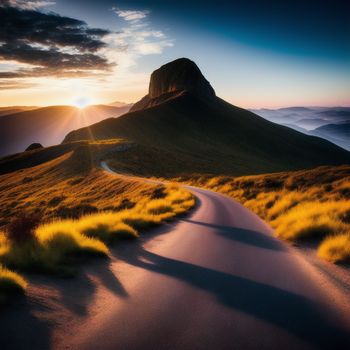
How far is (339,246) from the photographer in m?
8.20

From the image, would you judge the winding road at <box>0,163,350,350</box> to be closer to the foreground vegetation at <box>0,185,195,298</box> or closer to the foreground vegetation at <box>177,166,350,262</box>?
the foreground vegetation at <box>0,185,195,298</box>

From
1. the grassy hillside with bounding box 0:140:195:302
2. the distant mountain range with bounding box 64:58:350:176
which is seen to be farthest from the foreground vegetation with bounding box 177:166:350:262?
the distant mountain range with bounding box 64:58:350:176

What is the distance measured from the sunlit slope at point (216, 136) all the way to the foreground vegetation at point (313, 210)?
224ft

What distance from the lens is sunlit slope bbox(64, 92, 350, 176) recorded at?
120938 millimetres

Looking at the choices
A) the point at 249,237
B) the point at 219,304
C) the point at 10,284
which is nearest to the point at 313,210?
the point at 249,237

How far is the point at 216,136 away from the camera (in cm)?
15062

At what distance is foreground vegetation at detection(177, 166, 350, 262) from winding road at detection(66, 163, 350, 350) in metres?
1.17

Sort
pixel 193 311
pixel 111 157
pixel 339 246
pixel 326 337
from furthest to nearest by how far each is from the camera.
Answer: pixel 111 157, pixel 339 246, pixel 193 311, pixel 326 337

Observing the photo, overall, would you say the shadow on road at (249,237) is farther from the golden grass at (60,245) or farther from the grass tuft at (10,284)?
the grass tuft at (10,284)

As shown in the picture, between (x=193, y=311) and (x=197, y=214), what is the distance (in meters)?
12.5

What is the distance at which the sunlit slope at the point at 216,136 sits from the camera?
12094 cm

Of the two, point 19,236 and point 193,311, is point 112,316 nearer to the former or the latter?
point 193,311

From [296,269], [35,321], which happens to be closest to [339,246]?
[296,269]

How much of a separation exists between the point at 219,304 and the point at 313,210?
8.85 meters
